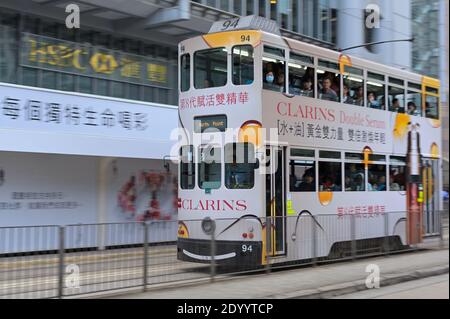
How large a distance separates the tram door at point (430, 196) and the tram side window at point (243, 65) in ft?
23.2

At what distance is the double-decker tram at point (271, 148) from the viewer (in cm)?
1119

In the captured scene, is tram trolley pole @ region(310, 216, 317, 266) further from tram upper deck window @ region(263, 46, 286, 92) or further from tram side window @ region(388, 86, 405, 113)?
tram side window @ region(388, 86, 405, 113)

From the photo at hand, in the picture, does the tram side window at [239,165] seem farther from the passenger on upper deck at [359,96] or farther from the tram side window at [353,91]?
the passenger on upper deck at [359,96]

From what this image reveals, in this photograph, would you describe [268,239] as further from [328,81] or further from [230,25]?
[230,25]

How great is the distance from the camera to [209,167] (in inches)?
457

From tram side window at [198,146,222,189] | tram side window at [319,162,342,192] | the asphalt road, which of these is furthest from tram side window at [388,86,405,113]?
tram side window at [198,146,222,189]

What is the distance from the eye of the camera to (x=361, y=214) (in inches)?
530

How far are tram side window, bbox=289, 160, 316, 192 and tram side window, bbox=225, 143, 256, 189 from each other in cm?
104

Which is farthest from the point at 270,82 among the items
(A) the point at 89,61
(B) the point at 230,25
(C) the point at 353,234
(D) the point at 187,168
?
(A) the point at 89,61

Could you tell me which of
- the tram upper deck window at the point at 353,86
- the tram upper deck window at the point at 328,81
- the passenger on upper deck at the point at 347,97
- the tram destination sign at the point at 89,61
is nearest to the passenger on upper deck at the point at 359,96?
the tram upper deck window at the point at 353,86

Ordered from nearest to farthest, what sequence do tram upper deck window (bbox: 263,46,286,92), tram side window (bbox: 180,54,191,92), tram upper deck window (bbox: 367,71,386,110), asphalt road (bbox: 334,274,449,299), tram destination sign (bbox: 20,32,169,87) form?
asphalt road (bbox: 334,274,449,299) < tram upper deck window (bbox: 263,46,286,92) < tram side window (bbox: 180,54,191,92) < tram upper deck window (bbox: 367,71,386,110) < tram destination sign (bbox: 20,32,169,87)

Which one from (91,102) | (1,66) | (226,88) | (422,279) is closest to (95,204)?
(91,102)

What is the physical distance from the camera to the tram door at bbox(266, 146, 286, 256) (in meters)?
11.3

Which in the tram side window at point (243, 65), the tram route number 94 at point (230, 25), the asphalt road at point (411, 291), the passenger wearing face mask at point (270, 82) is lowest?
the asphalt road at point (411, 291)
